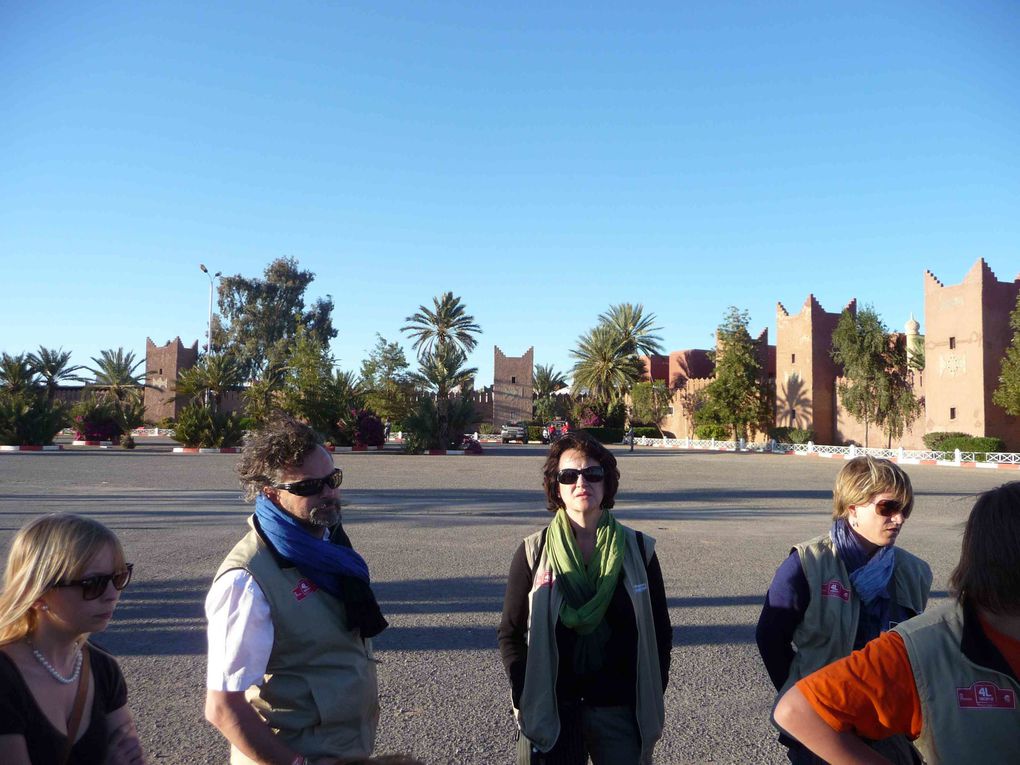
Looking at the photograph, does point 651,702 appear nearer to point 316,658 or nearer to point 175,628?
point 316,658

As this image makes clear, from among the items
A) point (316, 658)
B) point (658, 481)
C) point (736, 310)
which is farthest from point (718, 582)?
point (736, 310)

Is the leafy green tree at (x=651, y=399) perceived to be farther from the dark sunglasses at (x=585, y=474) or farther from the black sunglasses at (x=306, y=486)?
the black sunglasses at (x=306, y=486)

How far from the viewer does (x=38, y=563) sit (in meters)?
2.08

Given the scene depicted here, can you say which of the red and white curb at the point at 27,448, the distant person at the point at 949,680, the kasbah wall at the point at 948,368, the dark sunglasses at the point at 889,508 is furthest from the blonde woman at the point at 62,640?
the kasbah wall at the point at 948,368

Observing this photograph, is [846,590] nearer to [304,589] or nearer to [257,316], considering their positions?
[304,589]

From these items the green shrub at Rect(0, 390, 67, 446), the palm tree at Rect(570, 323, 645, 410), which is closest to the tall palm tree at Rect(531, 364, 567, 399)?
the palm tree at Rect(570, 323, 645, 410)

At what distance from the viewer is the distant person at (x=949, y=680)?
1.73 m

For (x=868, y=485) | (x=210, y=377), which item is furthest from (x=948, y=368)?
(x=868, y=485)

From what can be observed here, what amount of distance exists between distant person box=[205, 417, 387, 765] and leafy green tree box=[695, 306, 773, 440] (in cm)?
4955

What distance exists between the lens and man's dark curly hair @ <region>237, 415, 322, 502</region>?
2.57 m

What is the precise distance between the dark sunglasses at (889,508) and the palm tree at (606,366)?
194 feet

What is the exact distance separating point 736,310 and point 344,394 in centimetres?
2730

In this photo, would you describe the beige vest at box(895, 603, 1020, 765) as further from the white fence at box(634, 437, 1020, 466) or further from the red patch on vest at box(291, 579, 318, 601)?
the white fence at box(634, 437, 1020, 466)

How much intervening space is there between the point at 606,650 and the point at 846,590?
2.99 feet
